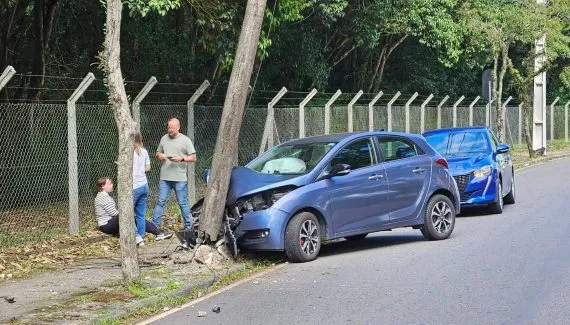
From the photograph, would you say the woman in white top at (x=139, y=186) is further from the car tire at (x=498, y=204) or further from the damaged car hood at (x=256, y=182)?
the car tire at (x=498, y=204)

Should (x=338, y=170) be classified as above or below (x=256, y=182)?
above

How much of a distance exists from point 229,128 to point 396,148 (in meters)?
2.58

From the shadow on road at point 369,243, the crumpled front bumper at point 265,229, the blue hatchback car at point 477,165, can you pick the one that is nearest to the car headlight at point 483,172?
the blue hatchback car at point 477,165

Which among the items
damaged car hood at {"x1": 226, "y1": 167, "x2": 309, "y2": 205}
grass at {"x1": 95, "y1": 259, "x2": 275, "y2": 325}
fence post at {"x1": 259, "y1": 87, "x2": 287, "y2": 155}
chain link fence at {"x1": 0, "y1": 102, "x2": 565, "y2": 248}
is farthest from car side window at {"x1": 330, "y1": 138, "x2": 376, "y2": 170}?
fence post at {"x1": 259, "y1": 87, "x2": 287, "y2": 155}

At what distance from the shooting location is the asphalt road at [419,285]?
7.50m

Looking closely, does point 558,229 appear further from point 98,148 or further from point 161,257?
point 98,148

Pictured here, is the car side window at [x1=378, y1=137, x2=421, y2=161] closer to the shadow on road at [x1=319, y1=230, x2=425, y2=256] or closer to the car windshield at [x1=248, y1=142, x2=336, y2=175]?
the car windshield at [x1=248, y1=142, x2=336, y2=175]

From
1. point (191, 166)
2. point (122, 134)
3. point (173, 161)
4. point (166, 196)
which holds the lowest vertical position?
point (166, 196)

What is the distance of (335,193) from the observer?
421 inches

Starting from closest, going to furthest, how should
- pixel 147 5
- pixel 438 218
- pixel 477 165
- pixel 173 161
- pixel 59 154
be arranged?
pixel 438 218, pixel 173 161, pixel 59 154, pixel 147 5, pixel 477 165

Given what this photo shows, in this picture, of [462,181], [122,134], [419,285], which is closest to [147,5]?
[122,134]

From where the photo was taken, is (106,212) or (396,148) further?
(396,148)

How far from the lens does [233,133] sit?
10781 mm

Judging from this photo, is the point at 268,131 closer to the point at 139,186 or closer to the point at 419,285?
the point at 139,186
